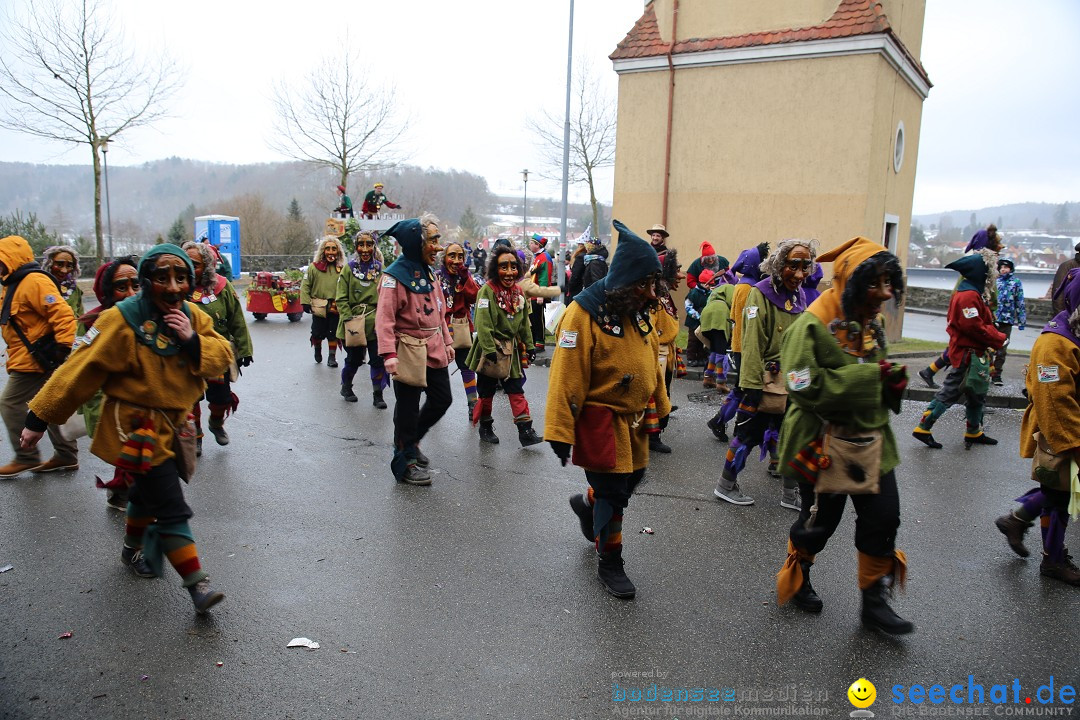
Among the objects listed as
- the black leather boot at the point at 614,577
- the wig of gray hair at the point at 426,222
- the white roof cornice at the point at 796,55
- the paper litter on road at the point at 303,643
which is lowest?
the paper litter on road at the point at 303,643

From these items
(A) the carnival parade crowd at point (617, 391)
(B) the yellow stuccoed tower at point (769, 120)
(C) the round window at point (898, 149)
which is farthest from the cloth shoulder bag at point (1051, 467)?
(C) the round window at point (898, 149)

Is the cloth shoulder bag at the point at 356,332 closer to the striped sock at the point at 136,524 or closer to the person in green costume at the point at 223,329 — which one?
the person in green costume at the point at 223,329

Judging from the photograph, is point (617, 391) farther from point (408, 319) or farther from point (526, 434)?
point (526, 434)

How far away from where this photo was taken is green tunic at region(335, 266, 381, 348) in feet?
29.5

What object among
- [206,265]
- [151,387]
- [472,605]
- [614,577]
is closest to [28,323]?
→ [206,265]

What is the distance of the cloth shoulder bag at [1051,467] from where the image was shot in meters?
4.14

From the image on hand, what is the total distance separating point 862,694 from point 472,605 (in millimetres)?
1915

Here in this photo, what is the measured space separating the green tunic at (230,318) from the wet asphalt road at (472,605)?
1.13 m

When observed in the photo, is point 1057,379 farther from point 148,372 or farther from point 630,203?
point 630,203

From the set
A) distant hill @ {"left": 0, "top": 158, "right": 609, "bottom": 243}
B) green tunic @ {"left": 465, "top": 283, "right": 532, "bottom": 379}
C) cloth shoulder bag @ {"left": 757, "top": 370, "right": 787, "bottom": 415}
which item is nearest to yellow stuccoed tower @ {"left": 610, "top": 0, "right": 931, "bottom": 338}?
green tunic @ {"left": 465, "top": 283, "right": 532, "bottom": 379}

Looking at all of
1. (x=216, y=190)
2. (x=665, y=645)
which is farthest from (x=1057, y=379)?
(x=216, y=190)

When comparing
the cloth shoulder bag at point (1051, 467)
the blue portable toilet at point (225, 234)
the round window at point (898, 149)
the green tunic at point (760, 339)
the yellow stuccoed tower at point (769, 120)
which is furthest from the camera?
the blue portable toilet at point (225, 234)

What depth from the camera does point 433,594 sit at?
4.08 metres

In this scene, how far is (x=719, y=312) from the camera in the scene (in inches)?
339
